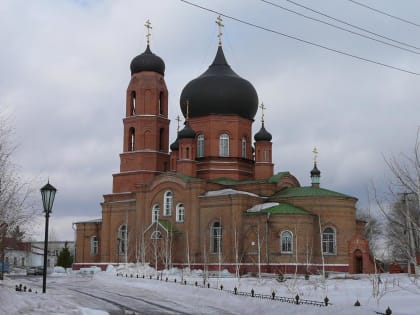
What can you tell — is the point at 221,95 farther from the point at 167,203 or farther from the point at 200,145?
the point at 167,203

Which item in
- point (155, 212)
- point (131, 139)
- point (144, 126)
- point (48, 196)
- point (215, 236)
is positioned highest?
point (144, 126)

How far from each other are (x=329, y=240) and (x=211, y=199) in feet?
28.7

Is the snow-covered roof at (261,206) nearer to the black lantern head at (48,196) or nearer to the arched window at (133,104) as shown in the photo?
the arched window at (133,104)

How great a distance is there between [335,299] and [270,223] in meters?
21.7

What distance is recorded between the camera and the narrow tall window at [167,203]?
1901 inches

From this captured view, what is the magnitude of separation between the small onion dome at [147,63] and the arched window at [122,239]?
12.6 metres

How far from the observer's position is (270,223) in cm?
4394

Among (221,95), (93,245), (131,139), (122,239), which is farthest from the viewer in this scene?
(93,245)

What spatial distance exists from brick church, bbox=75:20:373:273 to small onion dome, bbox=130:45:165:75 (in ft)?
0.29

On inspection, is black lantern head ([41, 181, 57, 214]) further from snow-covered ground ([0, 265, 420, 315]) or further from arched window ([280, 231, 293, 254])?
arched window ([280, 231, 293, 254])

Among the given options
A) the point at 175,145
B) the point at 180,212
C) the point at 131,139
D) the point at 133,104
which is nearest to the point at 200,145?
the point at 175,145

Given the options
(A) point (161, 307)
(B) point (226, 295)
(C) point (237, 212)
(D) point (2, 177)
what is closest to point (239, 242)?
(C) point (237, 212)

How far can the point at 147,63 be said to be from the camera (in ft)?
170

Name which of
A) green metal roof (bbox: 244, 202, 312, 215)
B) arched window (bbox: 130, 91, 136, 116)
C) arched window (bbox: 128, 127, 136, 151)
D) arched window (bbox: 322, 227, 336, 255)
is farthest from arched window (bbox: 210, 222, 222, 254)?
arched window (bbox: 130, 91, 136, 116)
